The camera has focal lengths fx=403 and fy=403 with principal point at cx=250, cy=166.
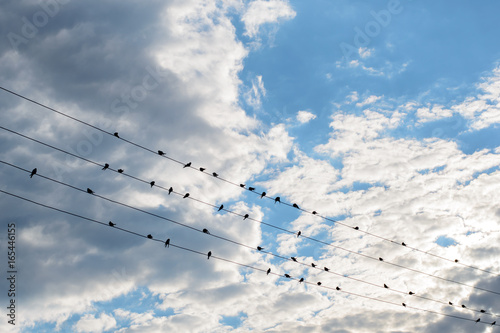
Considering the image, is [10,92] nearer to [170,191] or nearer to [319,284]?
[170,191]

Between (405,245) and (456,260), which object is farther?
(456,260)

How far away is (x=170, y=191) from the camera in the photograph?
22.3 m

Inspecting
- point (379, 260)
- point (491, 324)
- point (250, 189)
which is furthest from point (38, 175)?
point (491, 324)

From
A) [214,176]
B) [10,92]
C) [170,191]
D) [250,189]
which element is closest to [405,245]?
[250,189]

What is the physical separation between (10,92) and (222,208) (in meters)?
11.5

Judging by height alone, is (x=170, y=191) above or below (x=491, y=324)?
above

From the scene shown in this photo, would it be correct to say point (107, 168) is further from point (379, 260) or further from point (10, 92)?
point (379, 260)

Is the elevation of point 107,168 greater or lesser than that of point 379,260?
greater

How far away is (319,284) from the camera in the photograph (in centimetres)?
2703

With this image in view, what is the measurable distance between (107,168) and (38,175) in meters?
3.09

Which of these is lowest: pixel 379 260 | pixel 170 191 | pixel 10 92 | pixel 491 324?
pixel 491 324

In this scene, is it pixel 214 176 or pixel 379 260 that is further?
pixel 379 260

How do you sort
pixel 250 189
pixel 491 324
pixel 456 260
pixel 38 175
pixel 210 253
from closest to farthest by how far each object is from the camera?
pixel 38 175 < pixel 250 189 < pixel 210 253 < pixel 456 260 < pixel 491 324

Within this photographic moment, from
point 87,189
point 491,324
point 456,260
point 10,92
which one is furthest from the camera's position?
point 491,324
